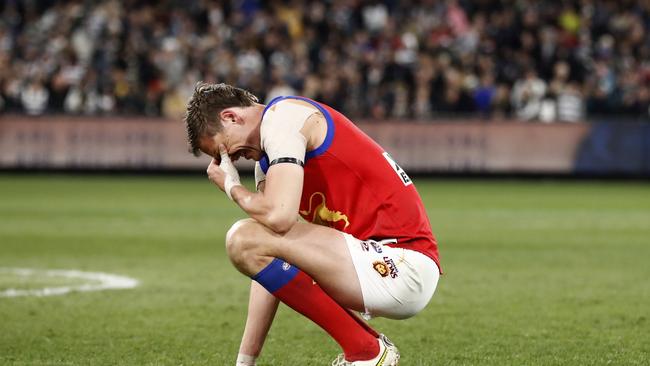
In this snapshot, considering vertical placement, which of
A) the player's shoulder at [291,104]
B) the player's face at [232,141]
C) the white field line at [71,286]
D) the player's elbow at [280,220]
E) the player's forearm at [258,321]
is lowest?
the white field line at [71,286]

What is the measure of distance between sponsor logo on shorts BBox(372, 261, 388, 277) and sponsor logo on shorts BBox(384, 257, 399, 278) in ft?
0.06

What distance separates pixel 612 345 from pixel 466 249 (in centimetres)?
529

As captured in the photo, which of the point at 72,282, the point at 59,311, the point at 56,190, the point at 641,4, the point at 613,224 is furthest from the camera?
the point at 641,4

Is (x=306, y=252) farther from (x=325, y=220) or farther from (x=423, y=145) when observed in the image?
(x=423, y=145)

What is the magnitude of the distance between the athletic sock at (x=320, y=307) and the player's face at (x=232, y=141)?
1.97 ft

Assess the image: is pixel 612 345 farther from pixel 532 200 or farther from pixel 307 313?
pixel 532 200

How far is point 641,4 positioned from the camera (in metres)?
26.8

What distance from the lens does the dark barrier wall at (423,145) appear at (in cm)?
2333

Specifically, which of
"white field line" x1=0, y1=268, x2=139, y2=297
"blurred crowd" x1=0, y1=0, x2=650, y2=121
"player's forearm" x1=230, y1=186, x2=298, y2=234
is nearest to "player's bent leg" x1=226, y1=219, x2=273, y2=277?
"player's forearm" x1=230, y1=186, x2=298, y2=234

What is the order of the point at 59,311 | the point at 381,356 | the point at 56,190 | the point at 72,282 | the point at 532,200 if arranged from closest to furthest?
the point at 381,356 < the point at 59,311 < the point at 72,282 < the point at 532,200 < the point at 56,190

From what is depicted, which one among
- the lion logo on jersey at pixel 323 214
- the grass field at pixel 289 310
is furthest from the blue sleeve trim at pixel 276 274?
the grass field at pixel 289 310

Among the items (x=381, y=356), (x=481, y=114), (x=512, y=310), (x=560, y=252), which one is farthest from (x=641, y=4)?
(x=381, y=356)

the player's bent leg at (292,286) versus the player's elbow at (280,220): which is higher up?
the player's elbow at (280,220)

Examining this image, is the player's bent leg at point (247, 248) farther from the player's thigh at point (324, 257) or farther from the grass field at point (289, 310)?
the grass field at point (289, 310)
